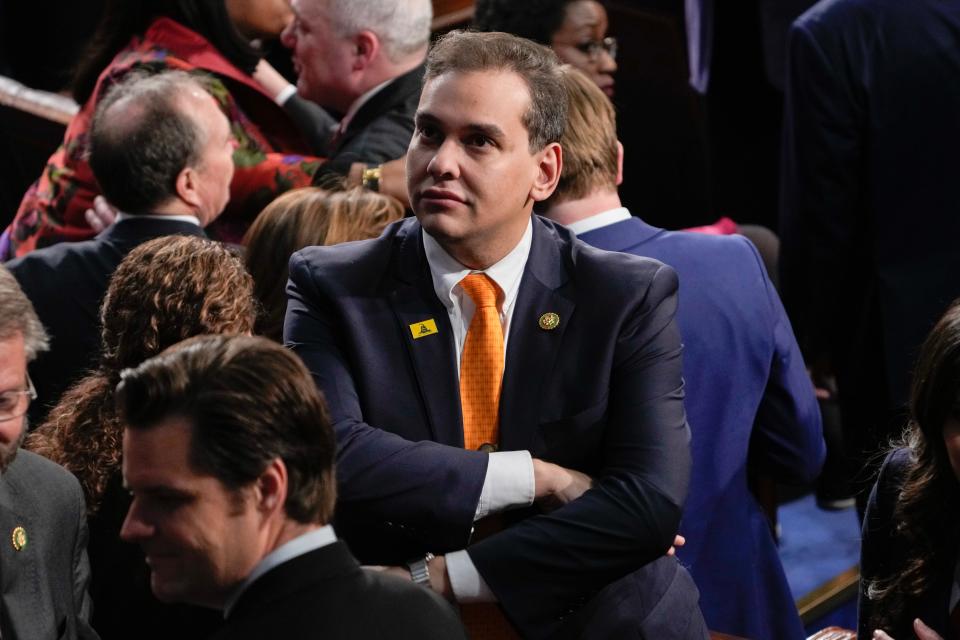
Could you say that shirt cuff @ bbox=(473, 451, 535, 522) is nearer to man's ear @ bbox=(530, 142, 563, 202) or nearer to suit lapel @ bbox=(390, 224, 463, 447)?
suit lapel @ bbox=(390, 224, 463, 447)

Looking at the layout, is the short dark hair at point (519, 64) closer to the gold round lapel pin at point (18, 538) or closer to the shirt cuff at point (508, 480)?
the shirt cuff at point (508, 480)

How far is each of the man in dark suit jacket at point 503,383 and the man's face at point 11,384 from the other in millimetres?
460

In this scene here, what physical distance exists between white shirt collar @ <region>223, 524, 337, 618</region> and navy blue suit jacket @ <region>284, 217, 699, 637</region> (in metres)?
0.43

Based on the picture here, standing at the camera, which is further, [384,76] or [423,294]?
[384,76]

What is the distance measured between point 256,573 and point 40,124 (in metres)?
3.24

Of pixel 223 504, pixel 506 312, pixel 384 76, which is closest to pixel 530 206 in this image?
pixel 506 312

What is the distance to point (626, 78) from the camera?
18.2ft

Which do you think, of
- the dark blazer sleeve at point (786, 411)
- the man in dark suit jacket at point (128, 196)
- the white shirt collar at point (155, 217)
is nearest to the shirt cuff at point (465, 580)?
the dark blazer sleeve at point (786, 411)

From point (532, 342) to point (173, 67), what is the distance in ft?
5.96

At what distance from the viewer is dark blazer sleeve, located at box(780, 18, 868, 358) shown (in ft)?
13.0

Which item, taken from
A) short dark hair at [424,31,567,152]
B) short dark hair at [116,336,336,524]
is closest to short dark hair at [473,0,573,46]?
short dark hair at [424,31,567,152]

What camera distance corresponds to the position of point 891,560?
Result: 267 cm

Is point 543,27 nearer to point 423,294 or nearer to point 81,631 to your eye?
point 423,294

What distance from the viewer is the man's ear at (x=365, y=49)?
3.97 m
